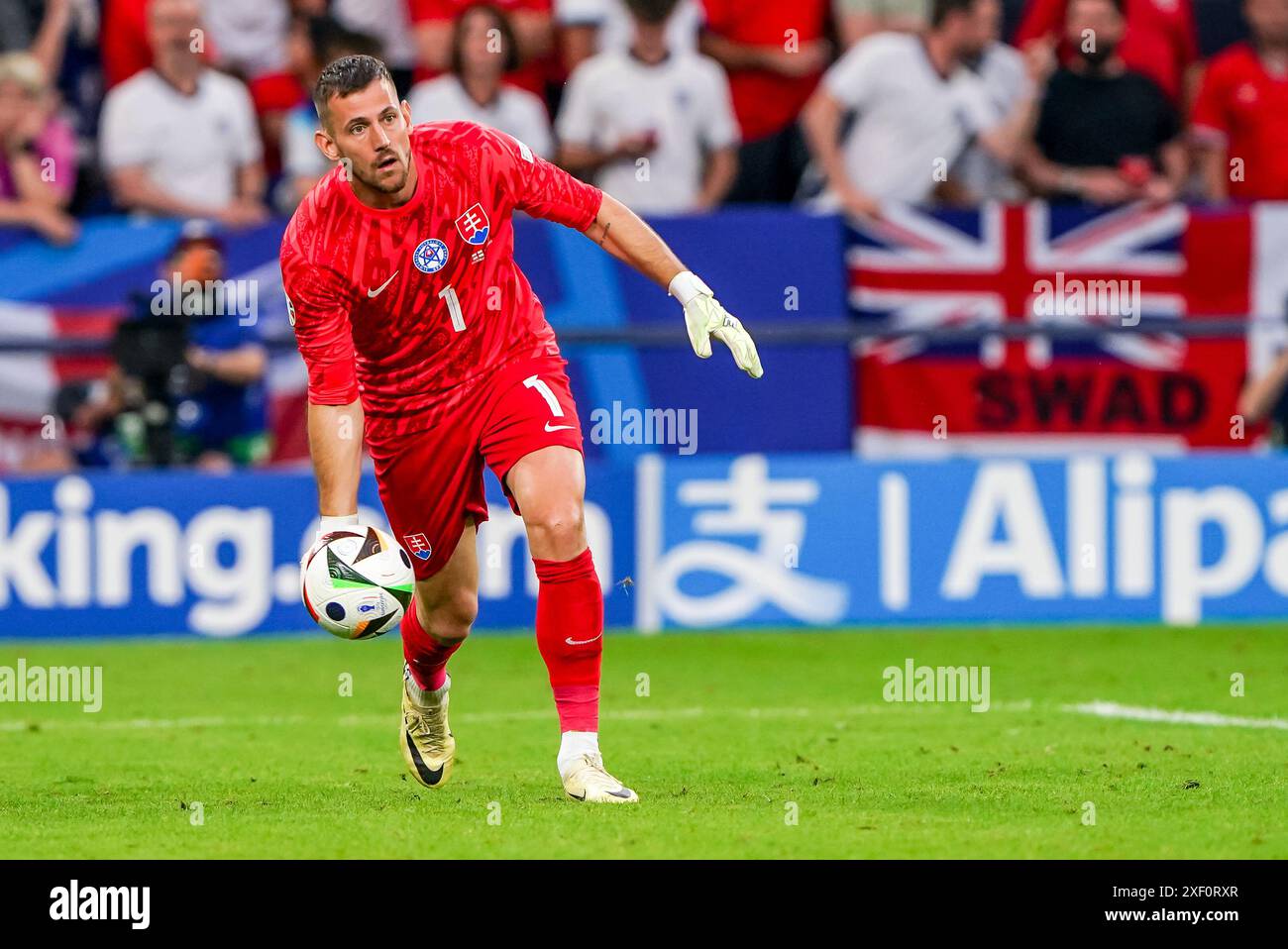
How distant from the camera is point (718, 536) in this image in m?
12.3

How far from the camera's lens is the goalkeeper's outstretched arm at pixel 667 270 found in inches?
289

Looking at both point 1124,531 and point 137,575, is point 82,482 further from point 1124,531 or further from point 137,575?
point 1124,531

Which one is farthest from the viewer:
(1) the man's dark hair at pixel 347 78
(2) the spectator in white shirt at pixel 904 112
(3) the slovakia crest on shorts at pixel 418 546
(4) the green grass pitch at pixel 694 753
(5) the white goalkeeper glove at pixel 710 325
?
(2) the spectator in white shirt at pixel 904 112

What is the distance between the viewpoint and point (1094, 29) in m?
13.8

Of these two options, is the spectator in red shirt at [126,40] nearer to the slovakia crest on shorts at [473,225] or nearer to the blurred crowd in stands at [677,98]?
the blurred crowd in stands at [677,98]

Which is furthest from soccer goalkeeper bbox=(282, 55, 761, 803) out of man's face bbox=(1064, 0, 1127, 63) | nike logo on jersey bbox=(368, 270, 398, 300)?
man's face bbox=(1064, 0, 1127, 63)

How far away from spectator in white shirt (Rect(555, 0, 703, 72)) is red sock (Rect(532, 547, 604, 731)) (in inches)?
277

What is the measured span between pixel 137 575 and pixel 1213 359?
5.98 meters

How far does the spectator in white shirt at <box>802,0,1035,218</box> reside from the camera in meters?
13.7

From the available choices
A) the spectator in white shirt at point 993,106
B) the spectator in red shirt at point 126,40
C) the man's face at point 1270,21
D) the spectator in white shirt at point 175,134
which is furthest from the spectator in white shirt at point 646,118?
the man's face at point 1270,21

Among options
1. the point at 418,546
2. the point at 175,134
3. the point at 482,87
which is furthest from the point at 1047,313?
the point at 418,546

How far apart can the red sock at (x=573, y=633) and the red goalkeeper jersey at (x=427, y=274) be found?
0.71 meters

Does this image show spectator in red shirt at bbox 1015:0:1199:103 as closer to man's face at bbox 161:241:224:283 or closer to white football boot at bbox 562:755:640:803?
man's face at bbox 161:241:224:283

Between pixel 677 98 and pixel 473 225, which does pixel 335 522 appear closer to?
pixel 473 225
